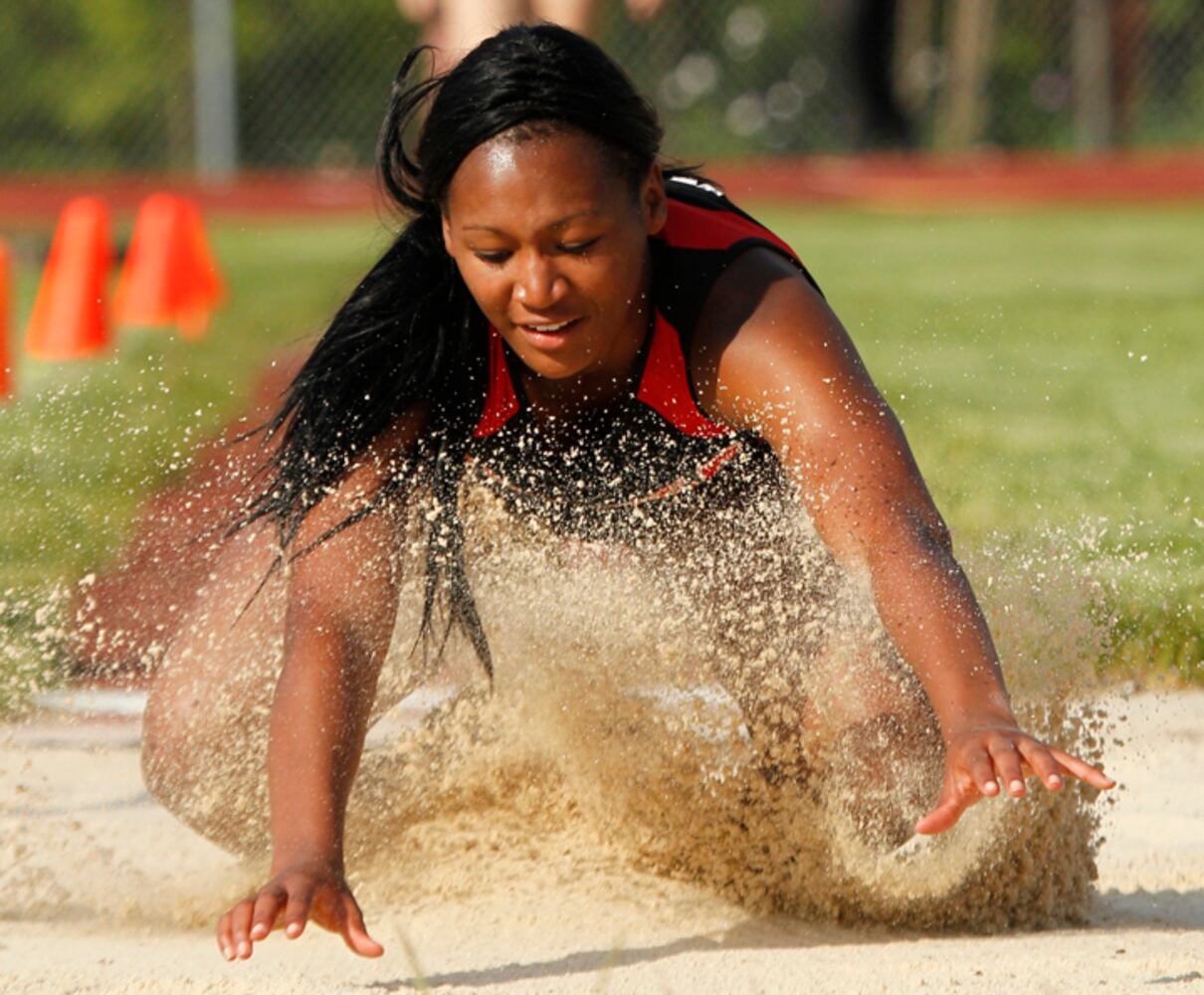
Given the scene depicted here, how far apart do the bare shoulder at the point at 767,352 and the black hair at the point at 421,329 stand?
23 centimetres

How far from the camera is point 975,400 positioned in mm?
7367

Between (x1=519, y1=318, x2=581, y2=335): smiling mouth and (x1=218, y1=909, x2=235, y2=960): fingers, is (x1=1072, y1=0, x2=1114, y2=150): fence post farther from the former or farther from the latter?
(x1=218, y1=909, x2=235, y2=960): fingers

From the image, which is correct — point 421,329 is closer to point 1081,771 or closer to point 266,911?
point 266,911

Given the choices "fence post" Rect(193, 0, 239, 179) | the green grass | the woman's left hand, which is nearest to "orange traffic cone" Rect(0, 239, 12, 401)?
the green grass

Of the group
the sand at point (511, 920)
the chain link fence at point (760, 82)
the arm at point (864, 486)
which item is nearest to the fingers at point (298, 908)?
the sand at point (511, 920)

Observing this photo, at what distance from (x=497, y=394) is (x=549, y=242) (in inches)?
15.6

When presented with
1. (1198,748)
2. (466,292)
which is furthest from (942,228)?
(466,292)

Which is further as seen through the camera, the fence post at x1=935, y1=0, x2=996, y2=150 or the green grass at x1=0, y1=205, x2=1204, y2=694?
the fence post at x1=935, y1=0, x2=996, y2=150

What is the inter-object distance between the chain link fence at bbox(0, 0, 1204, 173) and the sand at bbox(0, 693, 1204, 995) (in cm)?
1189

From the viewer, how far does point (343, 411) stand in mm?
3072

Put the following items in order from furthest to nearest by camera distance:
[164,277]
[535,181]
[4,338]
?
[164,277] → [4,338] → [535,181]

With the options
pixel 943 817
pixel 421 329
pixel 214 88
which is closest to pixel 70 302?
pixel 421 329

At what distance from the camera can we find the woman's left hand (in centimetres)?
234

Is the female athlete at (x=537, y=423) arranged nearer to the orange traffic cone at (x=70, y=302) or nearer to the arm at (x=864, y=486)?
the arm at (x=864, y=486)
